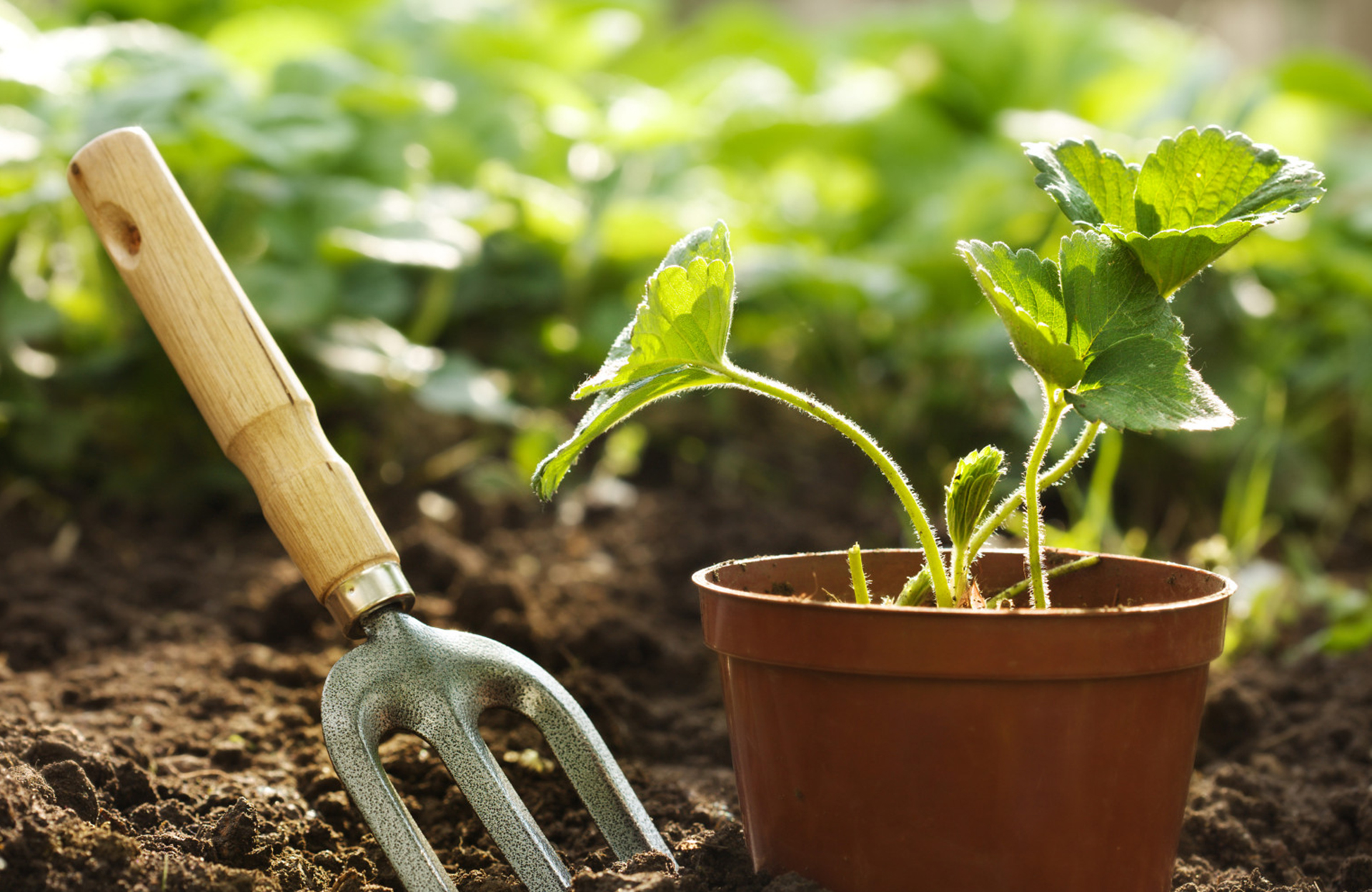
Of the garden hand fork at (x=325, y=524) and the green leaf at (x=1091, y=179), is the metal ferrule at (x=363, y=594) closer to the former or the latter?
the garden hand fork at (x=325, y=524)

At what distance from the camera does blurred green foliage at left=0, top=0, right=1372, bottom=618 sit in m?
1.98

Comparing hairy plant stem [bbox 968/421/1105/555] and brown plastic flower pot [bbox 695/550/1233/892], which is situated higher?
hairy plant stem [bbox 968/421/1105/555]

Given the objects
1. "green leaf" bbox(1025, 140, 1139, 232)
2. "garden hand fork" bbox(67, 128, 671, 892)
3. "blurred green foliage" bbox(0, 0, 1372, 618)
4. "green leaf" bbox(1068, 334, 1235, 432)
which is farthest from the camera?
"blurred green foliage" bbox(0, 0, 1372, 618)

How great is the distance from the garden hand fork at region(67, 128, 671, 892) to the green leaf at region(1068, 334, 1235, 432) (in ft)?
1.52

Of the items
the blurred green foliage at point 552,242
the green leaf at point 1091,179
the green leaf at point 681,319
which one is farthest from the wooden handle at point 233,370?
the blurred green foliage at point 552,242

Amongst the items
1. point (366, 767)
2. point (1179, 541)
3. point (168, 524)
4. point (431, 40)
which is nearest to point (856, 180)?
point (431, 40)

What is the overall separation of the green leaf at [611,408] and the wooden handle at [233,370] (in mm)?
208

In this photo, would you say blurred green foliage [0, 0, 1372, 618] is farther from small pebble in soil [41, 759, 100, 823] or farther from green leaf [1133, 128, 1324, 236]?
small pebble in soil [41, 759, 100, 823]

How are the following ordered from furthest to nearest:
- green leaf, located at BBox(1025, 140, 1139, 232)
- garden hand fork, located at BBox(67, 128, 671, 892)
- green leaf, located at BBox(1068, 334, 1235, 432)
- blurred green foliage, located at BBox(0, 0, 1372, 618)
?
blurred green foliage, located at BBox(0, 0, 1372, 618) → garden hand fork, located at BBox(67, 128, 671, 892) → green leaf, located at BBox(1025, 140, 1139, 232) → green leaf, located at BBox(1068, 334, 1235, 432)

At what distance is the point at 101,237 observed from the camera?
3.22 ft

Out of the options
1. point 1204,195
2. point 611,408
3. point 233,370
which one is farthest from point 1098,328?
point 233,370

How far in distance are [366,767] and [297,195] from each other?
157 cm

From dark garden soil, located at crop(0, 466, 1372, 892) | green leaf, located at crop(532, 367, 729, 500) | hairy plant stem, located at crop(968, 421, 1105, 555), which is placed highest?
green leaf, located at crop(532, 367, 729, 500)

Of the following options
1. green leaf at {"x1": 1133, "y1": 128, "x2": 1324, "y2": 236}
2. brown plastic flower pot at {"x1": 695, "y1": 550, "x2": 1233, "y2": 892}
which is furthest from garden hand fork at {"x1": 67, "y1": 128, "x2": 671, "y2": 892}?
green leaf at {"x1": 1133, "y1": 128, "x2": 1324, "y2": 236}
